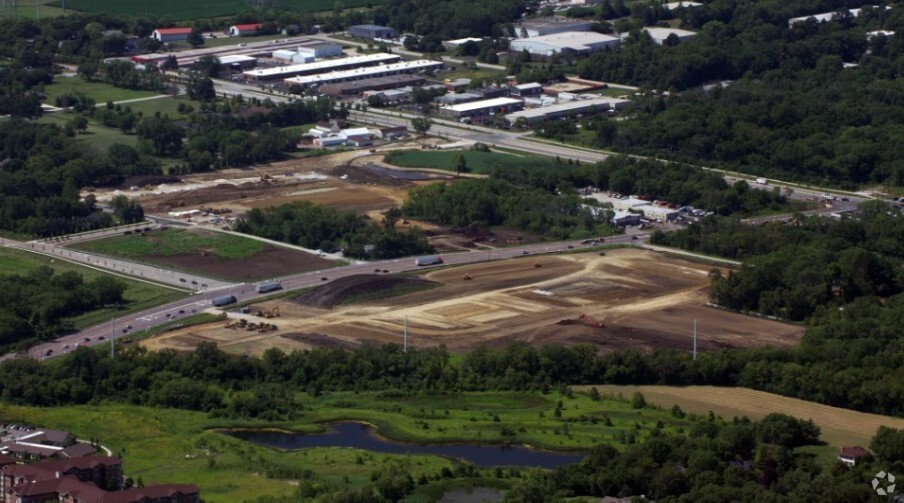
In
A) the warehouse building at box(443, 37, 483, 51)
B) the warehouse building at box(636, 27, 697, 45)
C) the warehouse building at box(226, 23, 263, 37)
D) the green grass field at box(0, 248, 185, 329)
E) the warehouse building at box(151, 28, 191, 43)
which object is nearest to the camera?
the green grass field at box(0, 248, 185, 329)

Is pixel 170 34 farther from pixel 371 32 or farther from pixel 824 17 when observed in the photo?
pixel 824 17

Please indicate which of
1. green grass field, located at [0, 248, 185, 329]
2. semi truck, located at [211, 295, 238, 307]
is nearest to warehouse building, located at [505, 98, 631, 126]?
green grass field, located at [0, 248, 185, 329]

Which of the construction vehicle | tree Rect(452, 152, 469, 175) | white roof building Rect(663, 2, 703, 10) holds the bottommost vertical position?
the construction vehicle

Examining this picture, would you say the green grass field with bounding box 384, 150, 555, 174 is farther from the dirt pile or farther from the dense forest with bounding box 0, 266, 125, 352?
the dense forest with bounding box 0, 266, 125, 352

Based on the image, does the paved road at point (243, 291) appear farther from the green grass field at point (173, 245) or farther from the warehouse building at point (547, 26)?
the warehouse building at point (547, 26)

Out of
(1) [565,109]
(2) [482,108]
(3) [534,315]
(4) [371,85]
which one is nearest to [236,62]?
(4) [371,85]

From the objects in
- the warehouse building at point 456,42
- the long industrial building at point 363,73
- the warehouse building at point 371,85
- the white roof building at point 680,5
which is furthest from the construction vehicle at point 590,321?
the white roof building at point 680,5
